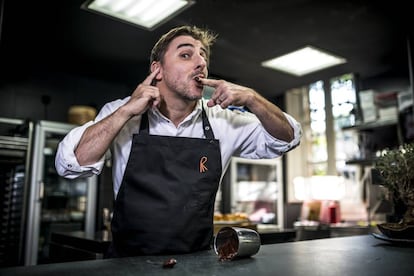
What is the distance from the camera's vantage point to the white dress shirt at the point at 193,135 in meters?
1.24

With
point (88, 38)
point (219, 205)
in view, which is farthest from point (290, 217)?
point (88, 38)

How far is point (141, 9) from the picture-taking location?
2.80 m

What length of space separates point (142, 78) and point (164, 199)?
1.73 m

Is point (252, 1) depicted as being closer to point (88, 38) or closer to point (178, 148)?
point (88, 38)

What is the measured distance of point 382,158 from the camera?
4.80ft

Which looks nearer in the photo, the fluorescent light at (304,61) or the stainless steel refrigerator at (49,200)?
the stainless steel refrigerator at (49,200)

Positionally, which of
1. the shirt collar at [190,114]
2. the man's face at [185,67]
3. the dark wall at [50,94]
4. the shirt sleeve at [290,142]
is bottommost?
the shirt sleeve at [290,142]

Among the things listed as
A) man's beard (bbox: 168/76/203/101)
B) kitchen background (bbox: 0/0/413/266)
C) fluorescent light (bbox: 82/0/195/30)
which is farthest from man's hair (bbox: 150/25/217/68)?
fluorescent light (bbox: 82/0/195/30)

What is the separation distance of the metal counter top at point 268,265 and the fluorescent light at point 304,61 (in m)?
2.84

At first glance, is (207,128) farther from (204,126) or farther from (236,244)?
(236,244)

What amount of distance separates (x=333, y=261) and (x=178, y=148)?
581 millimetres

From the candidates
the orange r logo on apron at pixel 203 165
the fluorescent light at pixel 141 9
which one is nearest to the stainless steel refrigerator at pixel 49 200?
the fluorescent light at pixel 141 9

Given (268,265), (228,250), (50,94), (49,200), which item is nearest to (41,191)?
(49,200)

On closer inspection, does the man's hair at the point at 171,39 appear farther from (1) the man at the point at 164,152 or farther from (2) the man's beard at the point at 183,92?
(2) the man's beard at the point at 183,92
